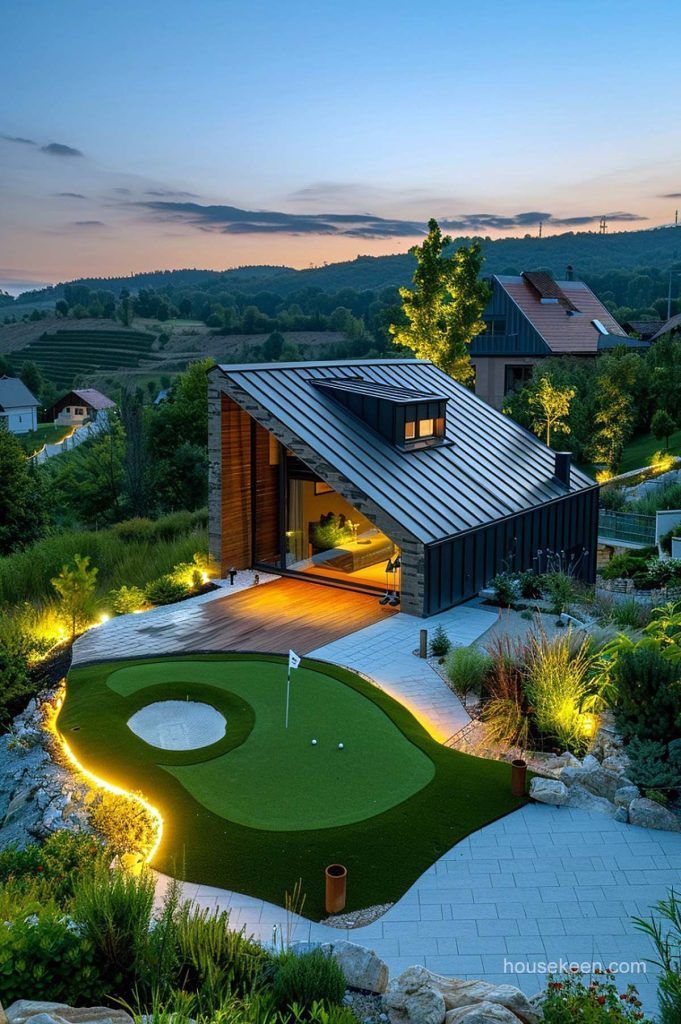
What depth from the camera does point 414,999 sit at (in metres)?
4.97

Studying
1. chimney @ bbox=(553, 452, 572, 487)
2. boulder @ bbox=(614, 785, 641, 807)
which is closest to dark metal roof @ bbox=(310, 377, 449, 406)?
chimney @ bbox=(553, 452, 572, 487)

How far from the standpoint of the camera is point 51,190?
38.1m

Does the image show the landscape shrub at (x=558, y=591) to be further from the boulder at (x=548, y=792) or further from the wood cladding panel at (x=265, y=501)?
the boulder at (x=548, y=792)

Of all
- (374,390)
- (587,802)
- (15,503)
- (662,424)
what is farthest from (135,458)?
(587,802)

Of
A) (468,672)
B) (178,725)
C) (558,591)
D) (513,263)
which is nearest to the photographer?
(178,725)

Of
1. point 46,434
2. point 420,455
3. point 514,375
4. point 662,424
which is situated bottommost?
point 46,434

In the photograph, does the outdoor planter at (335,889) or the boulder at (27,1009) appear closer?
the boulder at (27,1009)

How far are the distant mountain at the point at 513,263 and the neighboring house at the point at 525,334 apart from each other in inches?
1848

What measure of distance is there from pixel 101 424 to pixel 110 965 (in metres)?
33.1

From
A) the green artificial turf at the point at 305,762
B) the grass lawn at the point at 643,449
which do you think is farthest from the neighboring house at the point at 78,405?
the green artificial turf at the point at 305,762

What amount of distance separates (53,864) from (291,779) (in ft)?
8.12

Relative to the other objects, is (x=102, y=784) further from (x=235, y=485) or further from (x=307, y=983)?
(x=235, y=485)

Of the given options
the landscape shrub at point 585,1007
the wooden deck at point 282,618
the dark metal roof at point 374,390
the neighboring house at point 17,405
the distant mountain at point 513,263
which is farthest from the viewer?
the distant mountain at point 513,263

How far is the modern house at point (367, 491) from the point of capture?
14.0 metres
